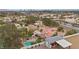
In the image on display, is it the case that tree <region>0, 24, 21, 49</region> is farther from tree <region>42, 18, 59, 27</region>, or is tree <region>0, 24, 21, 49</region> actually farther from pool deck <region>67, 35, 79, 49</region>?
pool deck <region>67, 35, 79, 49</region>

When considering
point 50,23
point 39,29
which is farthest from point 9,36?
point 50,23

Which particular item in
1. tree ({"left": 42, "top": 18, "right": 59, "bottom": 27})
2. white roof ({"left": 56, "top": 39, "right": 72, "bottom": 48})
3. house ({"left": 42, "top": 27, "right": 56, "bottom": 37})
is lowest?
white roof ({"left": 56, "top": 39, "right": 72, "bottom": 48})

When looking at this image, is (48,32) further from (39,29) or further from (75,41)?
(75,41)

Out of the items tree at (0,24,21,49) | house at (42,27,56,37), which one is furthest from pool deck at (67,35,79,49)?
tree at (0,24,21,49)
